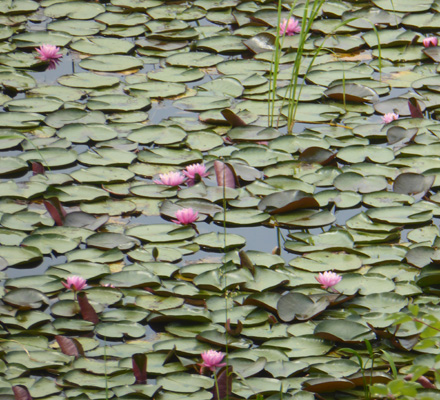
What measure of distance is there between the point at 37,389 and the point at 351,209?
4.69 ft

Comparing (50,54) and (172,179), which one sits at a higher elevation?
(50,54)

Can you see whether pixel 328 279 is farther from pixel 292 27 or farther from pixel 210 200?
pixel 292 27

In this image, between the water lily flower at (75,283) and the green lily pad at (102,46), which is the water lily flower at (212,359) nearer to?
the water lily flower at (75,283)

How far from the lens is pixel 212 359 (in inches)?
87.0

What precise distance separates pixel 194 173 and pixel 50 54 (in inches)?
54.0

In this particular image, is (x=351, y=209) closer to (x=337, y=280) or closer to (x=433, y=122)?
(x=337, y=280)

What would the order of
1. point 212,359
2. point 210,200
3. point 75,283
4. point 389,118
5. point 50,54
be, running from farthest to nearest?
1. point 50,54
2. point 389,118
3. point 210,200
4. point 75,283
5. point 212,359

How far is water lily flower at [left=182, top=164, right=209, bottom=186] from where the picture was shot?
3150mm

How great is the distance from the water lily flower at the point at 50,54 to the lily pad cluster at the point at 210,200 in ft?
0.16

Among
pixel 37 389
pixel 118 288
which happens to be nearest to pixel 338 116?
pixel 118 288

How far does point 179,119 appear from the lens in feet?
11.9

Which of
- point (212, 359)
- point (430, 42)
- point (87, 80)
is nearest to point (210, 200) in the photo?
point (212, 359)

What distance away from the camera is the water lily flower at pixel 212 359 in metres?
2.21

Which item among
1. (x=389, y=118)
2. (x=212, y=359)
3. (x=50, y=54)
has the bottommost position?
(x=212, y=359)
